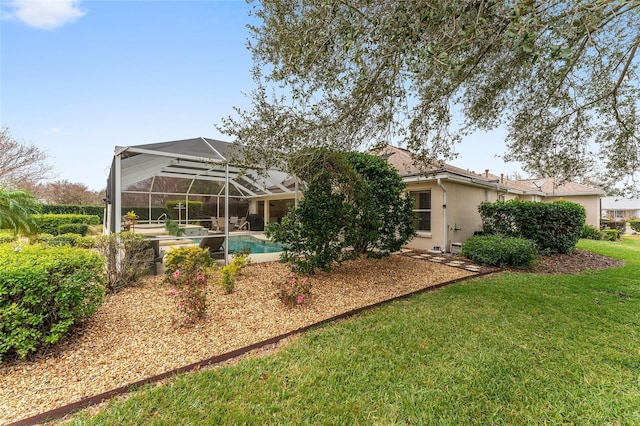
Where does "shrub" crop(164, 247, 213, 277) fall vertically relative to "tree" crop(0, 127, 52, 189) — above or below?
below

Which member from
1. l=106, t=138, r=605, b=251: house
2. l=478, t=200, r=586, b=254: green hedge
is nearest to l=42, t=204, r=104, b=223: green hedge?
l=106, t=138, r=605, b=251: house

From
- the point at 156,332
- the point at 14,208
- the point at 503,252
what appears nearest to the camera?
the point at 156,332

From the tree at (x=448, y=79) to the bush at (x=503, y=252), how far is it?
2.34 m

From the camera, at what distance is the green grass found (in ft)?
8.03

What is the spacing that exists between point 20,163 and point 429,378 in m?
31.5

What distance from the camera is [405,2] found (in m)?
4.16

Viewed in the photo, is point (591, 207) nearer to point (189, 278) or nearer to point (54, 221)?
point (189, 278)

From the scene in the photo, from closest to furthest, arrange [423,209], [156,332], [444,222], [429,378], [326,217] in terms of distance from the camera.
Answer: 1. [429,378]
2. [156,332]
3. [326,217]
4. [444,222]
5. [423,209]

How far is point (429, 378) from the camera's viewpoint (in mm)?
2957

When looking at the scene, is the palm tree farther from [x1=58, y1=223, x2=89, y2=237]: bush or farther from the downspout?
the downspout

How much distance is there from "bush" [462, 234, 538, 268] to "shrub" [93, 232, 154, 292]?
9862mm

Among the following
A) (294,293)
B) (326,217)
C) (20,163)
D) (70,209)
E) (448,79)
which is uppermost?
(20,163)

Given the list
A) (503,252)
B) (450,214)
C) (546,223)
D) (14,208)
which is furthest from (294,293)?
(546,223)

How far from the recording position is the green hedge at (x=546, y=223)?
33.2 ft
